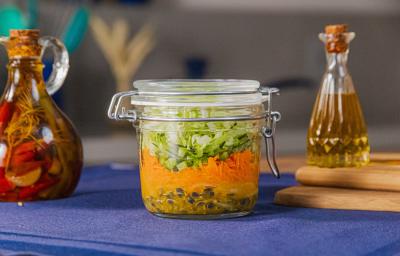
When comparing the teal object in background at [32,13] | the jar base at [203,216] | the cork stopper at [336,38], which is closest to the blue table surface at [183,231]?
the jar base at [203,216]

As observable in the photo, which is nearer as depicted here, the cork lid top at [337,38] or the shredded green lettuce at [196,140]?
the shredded green lettuce at [196,140]

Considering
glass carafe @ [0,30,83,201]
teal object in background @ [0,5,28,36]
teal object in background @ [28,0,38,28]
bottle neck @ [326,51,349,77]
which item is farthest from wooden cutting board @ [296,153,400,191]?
teal object in background @ [28,0,38,28]

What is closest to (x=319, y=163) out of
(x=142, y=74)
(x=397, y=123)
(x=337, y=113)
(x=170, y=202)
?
(x=337, y=113)

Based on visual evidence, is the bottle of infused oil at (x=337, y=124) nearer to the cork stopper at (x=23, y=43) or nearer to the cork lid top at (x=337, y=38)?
the cork lid top at (x=337, y=38)

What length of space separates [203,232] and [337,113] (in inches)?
14.6

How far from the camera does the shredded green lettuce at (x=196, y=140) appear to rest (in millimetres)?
919

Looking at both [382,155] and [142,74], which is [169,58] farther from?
[382,155]

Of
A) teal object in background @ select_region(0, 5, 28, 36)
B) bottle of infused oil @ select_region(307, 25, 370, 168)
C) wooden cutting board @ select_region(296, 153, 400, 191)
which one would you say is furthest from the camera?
teal object in background @ select_region(0, 5, 28, 36)

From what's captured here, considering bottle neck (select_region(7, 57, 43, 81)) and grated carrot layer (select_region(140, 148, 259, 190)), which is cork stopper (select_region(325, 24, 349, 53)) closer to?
grated carrot layer (select_region(140, 148, 259, 190))

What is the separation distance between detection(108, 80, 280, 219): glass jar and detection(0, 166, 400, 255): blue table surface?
0.02 m

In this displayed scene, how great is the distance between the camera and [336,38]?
44.2 inches

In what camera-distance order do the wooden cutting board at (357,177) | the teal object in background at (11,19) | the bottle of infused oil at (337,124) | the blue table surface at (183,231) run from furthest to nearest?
the teal object in background at (11,19), the bottle of infused oil at (337,124), the wooden cutting board at (357,177), the blue table surface at (183,231)

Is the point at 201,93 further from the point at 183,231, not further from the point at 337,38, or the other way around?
the point at 337,38

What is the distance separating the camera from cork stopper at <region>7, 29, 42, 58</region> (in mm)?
1111
